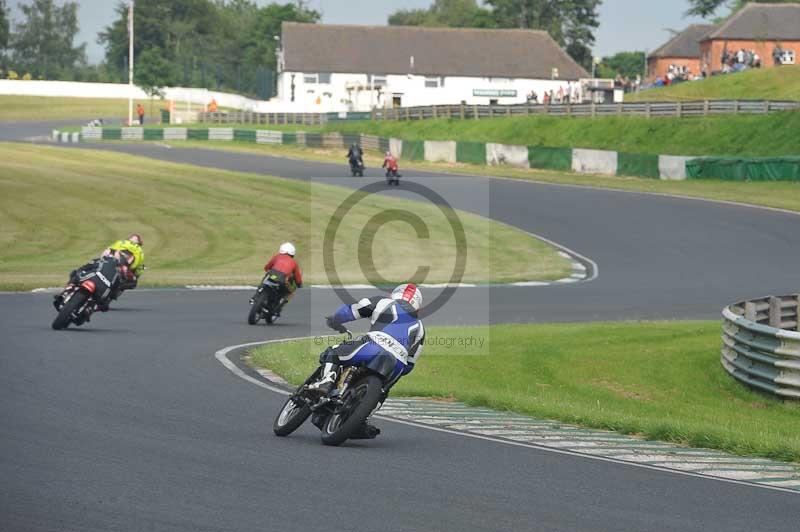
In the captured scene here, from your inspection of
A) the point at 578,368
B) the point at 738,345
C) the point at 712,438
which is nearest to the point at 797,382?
the point at 738,345

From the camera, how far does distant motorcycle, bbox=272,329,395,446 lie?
10.3 m

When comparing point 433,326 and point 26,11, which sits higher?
point 26,11

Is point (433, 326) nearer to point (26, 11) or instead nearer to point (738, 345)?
point (738, 345)

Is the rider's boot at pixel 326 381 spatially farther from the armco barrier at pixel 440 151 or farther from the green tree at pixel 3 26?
the green tree at pixel 3 26

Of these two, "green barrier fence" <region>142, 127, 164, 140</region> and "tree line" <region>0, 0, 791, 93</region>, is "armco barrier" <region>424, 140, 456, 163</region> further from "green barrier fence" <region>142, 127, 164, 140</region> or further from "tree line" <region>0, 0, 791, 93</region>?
"tree line" <region>0, 0, 791, 93</region>

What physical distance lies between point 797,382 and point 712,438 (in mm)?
5498

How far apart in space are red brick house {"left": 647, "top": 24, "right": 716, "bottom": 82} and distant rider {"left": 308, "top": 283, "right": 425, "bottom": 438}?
123 meters

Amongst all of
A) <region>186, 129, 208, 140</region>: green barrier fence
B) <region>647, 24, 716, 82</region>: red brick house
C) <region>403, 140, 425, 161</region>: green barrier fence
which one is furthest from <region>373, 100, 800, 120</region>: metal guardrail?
<region>647, 24, 716, 82</region>: red brick house

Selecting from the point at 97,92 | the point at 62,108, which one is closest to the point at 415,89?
the point at 62,108

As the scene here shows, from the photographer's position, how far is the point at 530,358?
1848 cm

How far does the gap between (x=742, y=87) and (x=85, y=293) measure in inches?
2495

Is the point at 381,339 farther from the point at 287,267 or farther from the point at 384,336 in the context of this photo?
the point at 287,267

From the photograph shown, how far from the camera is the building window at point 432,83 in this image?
4385 inches

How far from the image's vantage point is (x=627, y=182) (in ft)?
176
